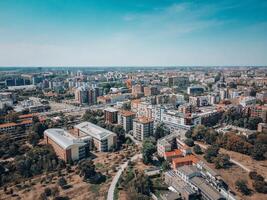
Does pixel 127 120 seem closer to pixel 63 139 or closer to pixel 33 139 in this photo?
pixel 63 139

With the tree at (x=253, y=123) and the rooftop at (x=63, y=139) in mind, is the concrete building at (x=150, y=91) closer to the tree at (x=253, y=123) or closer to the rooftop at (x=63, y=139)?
the tree at (x=253, y=123)

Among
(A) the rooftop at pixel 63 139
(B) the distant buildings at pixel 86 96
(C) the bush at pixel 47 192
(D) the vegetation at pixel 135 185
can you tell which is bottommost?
(C) the bush at pixel 47 192

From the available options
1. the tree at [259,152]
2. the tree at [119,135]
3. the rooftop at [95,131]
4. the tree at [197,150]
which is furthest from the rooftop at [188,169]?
the tree at [119,135]

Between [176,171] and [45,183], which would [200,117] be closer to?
[176,171]

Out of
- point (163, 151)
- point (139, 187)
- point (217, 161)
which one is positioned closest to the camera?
point (139, 187)

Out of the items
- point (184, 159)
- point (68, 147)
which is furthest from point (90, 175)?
point (184, 159)

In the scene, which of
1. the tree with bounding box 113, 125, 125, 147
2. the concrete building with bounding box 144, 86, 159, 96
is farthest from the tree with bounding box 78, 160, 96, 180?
the concrete building with bounding box 144, 86, 159, 96

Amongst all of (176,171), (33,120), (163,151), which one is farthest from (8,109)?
(176,171)
